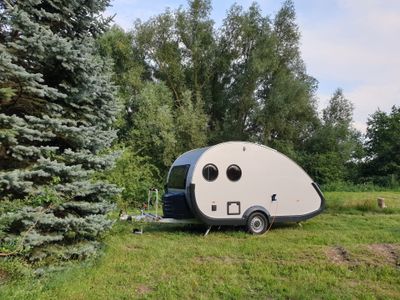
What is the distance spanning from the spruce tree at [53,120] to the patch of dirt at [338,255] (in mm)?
3875

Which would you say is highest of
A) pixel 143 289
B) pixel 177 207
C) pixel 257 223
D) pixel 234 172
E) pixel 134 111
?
pixel 134 111

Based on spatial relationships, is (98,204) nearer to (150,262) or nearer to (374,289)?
(150,262)

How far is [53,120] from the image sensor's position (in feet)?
18.6

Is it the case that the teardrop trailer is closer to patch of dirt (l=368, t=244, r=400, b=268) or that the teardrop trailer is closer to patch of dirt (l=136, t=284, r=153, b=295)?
patch of dirt (l=368, t=244, r=400, b=268)

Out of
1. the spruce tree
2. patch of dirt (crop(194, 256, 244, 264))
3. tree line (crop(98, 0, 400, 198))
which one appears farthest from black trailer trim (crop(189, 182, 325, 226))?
tree line (crop(98, 0, 400, 198))

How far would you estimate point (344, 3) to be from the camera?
10844 mm

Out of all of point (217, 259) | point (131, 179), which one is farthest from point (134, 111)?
point (217, 259)

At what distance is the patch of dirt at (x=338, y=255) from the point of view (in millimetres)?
6594

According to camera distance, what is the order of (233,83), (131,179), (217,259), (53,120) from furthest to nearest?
(233,83), (131,179), (217,259), (53,120)

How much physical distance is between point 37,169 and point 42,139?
0.45 meters

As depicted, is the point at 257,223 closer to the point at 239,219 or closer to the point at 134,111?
the point at 239,219

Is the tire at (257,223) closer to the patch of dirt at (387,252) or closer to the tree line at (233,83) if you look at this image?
the patch of dirt at (387,252)

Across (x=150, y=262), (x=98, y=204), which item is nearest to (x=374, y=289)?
(x=150, y=262)

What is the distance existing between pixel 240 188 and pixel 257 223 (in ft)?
3.12
